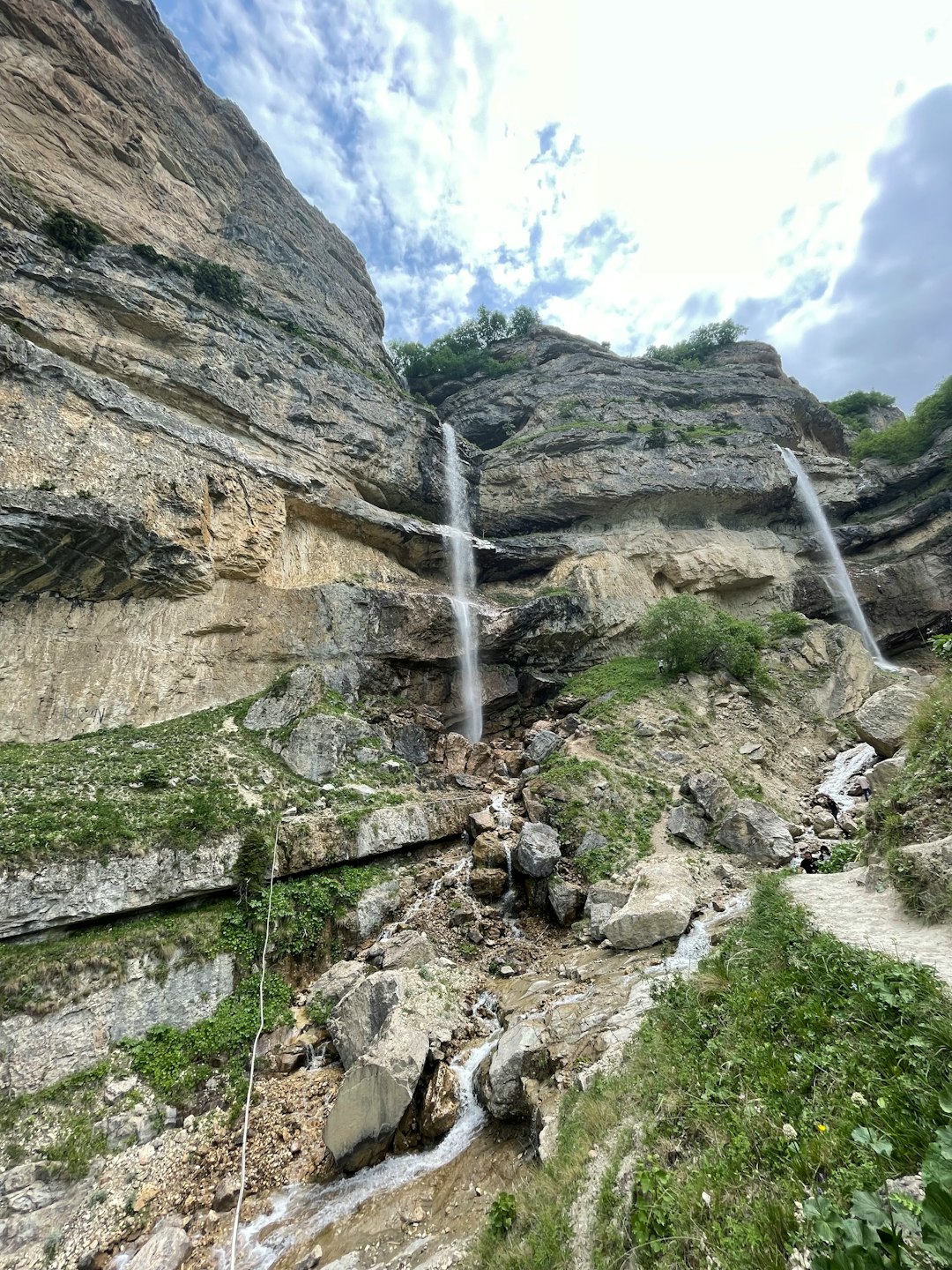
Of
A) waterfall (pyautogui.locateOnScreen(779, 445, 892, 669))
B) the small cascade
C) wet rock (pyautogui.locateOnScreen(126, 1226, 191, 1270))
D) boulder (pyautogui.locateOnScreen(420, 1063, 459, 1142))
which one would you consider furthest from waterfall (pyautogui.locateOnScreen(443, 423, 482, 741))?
waterfall (pyautogui.locateOnScreen(779, 445, 892, 669))

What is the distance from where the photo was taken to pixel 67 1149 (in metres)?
6.71

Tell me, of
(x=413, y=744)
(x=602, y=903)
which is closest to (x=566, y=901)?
(x=602, y=903)

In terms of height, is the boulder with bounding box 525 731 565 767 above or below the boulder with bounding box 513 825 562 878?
above

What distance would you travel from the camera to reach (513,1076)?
631 centimetres

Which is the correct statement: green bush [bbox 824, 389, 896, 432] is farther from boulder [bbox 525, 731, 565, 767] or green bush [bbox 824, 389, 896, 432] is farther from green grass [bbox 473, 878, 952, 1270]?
green grass [bbox 473, 878, 952, 1270]

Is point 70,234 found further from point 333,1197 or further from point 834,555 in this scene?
point 834,555

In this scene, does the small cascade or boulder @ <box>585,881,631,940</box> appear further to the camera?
boulder @ <box>585,881,631,940</box>

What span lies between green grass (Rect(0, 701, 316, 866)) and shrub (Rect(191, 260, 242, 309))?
62.7 feet

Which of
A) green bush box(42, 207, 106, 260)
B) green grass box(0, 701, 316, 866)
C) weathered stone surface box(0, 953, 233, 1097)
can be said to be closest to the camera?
weathered stone surface box(0, 953, 233, 1097)

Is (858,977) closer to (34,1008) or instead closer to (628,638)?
(34,1008)

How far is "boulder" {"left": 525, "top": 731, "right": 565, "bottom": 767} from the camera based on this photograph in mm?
18156

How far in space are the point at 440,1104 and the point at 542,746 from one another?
491 inches

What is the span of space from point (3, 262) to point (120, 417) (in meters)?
6.72

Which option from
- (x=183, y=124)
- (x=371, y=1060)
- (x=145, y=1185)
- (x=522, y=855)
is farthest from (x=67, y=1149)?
(x=183, y=124)
